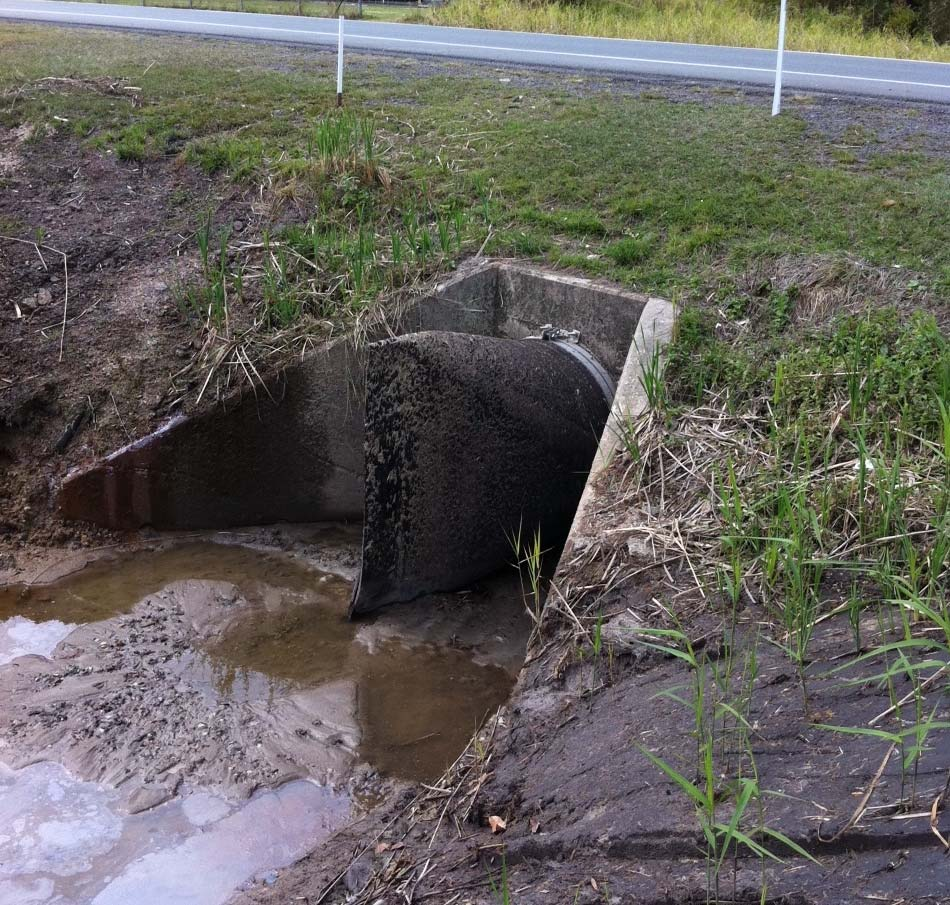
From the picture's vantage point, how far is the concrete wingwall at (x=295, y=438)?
552cm

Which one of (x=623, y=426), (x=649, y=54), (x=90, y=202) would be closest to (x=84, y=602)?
(x=623, y=426)

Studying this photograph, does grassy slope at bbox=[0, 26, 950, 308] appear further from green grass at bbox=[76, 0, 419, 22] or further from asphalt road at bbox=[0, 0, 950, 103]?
green grass at bbox=[76, 0, 419, 22]

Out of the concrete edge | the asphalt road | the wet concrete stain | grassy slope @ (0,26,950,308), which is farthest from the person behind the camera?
the asphalt road

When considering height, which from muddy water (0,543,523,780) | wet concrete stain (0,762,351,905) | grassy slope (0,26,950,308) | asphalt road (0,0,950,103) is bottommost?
wet concrete stain (0,762,351,905)

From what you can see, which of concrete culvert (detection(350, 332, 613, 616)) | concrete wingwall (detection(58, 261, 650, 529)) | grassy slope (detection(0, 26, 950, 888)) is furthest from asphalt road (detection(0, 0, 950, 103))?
concrete culvert (detection(350, 332, 613, 616))

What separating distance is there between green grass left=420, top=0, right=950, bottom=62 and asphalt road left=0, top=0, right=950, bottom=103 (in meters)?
0.90

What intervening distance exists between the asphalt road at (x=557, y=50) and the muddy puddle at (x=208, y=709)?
21.0 ft

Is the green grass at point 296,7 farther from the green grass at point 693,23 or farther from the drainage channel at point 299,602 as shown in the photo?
the drainage channel at point 299,602

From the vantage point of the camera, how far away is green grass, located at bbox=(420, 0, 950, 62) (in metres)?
12.9

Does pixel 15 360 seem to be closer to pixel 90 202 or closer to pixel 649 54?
pixel 90 202

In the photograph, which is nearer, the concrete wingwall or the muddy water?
the muddy water

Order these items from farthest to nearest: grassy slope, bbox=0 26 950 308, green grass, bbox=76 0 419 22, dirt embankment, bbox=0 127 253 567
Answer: green grass, bbox=76 0 419 22 < dirt embankment, bbox=0 127 253 567 < grassy slope, bbox=0 26 950 308

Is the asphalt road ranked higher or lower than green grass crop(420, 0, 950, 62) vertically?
lower

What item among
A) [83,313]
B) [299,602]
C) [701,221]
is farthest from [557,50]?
[299,602]
